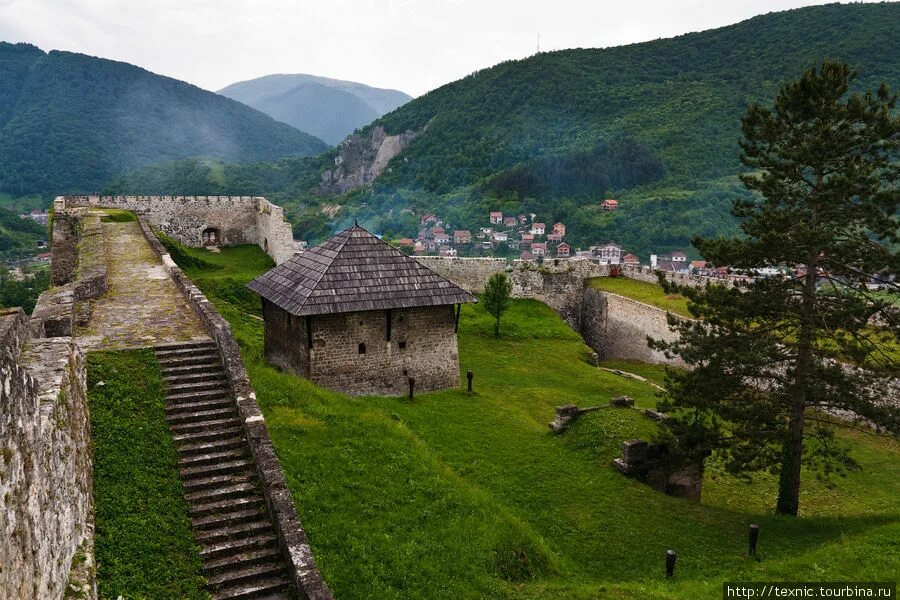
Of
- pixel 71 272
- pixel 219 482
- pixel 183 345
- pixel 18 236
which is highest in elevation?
pixel 18 236

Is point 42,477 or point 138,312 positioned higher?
point 138,312

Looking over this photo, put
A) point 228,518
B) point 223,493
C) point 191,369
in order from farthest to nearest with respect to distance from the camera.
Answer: point 191,369, point 223,493, point 228,518

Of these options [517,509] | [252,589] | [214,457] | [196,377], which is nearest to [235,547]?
[252,589]

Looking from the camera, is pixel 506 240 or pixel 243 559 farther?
pixel 506 240

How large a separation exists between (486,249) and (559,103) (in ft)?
112

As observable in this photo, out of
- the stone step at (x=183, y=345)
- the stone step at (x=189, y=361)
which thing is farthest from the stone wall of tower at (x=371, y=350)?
the stone step at (x=189, y=361)

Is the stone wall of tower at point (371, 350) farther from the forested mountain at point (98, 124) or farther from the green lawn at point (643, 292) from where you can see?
the forested mountain at point (98, 124)

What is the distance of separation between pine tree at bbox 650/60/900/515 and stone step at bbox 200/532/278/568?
736 cm

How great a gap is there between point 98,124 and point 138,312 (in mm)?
108678

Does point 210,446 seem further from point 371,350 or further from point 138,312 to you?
point 371,350

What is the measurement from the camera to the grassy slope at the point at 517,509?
7.64 metres

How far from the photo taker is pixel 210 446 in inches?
325

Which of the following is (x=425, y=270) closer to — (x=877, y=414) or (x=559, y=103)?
(x=877, y=414)

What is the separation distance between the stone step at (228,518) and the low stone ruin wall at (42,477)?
1175 mm
